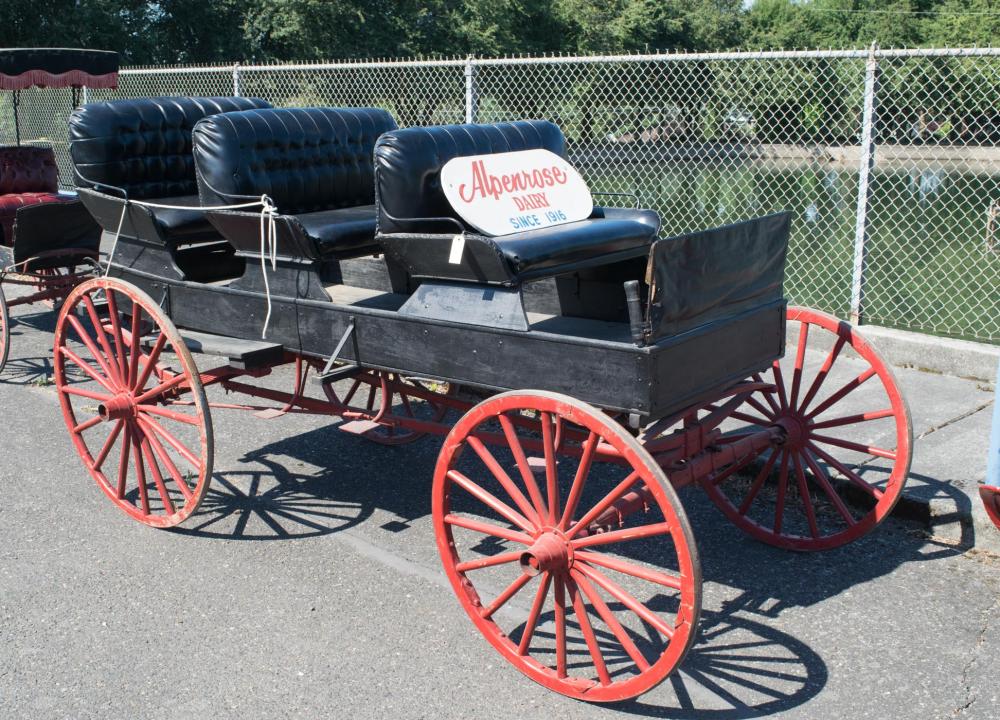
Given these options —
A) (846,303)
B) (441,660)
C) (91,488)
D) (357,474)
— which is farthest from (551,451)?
(846,303)

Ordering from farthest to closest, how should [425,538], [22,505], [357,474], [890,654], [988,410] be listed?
[988,410] → [357,474] → [22,505] → [425,538] → [890,654]

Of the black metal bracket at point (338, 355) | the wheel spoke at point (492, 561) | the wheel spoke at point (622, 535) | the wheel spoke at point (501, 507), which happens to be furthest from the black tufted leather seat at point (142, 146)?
the wheel spoke at point (622, 535)

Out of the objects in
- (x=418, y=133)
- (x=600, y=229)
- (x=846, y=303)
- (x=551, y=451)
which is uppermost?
(x=418, y=133)

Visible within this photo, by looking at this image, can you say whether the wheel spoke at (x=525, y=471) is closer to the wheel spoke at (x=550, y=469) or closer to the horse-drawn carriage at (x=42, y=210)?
the wheel spoke at (x=550, y=469)

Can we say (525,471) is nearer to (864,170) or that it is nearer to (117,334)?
(117,334)

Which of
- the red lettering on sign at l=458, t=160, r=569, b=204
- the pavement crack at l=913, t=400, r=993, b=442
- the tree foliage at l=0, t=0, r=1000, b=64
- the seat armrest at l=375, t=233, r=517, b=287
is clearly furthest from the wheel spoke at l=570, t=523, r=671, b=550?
the tree foliage at l=0, t=0, r=1000, b=64

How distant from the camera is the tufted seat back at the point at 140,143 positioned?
6.46 metres

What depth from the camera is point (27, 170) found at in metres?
10.1

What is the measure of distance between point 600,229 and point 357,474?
2.06 metres

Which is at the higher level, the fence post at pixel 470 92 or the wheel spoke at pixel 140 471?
the fence post at pixel 470 92

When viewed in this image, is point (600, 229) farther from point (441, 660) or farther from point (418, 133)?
point (441, 660)

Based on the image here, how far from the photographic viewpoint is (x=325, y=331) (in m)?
4.57

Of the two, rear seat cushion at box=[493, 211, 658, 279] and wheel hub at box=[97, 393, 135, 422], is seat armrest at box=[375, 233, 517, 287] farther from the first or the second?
wheel hub at box=[97, 393, 135, 422]

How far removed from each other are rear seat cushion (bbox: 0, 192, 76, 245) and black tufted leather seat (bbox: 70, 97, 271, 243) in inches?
95.9
